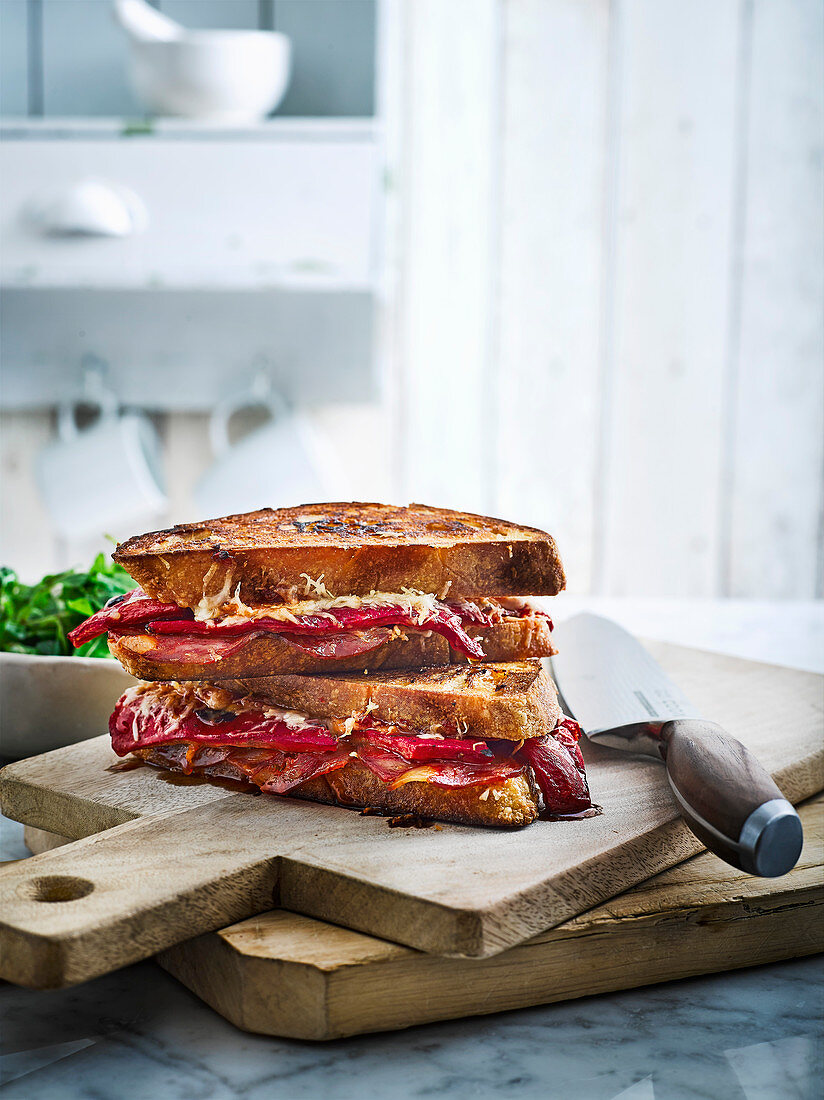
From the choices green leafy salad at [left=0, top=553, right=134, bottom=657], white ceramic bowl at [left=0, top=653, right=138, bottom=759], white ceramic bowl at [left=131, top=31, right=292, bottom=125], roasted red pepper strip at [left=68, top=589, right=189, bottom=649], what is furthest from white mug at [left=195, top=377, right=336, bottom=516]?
roasted red pepper strip at [left=68, top=589, right=189, bottom=649]

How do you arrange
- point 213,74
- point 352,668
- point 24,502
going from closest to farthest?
1. point 352,668
2. point 213,74
3. point 24,502

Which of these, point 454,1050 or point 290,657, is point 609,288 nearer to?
point 290,657

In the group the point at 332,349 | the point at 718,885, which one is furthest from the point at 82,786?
the point at 332,349

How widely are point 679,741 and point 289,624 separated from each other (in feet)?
1.43

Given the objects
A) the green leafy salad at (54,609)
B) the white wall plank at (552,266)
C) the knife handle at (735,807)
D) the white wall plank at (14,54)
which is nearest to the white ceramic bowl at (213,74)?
the white wall plank at (14,54)

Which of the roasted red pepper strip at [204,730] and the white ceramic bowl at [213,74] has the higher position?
the white ceramic bowl at [213,74]

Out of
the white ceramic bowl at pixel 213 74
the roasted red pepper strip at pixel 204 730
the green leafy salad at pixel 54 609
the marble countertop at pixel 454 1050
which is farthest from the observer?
the white ceramic bowl at pixel 213 74

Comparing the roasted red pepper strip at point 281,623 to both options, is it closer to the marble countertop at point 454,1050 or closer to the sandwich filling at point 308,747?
the sandwich filling at point 308,747

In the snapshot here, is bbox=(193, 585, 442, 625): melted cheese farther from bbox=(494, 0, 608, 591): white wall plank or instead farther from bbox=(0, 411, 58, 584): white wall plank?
bbox=(494, 0, 608, 591): white wall plank

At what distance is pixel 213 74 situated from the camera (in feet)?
8.00

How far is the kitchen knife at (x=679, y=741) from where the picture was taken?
83cm

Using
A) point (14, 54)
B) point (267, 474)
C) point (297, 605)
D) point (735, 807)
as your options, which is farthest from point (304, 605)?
point (14, 54)

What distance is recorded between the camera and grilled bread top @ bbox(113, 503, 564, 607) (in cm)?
112

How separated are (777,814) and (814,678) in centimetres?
81
